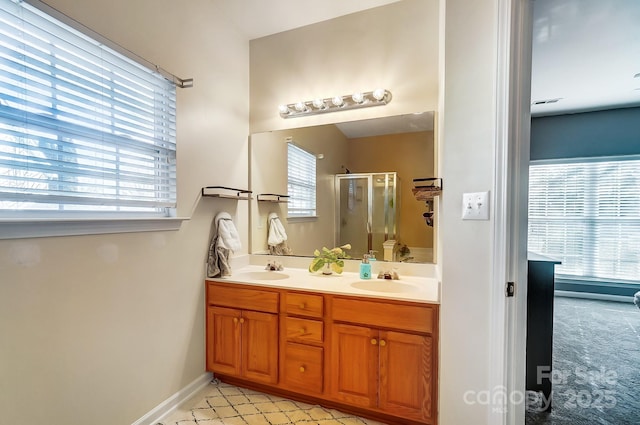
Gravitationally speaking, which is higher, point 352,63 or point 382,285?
point 352,63

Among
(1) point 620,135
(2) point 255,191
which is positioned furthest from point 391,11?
(1) point 620,135

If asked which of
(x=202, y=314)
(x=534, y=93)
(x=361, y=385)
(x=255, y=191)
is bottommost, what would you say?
(x=361, y=385)

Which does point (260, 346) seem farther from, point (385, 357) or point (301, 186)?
point (301, 186)

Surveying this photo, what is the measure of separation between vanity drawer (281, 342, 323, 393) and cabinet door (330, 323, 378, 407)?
10 centimetres

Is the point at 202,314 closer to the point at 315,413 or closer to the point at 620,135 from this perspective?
the point at 315,413

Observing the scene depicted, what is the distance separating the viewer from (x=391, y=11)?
2.16 metres

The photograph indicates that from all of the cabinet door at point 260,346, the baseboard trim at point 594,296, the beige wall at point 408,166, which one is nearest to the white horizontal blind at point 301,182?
the beige wall at point 408,166

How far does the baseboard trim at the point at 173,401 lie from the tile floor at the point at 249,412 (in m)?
0.03

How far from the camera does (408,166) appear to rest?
2.14m

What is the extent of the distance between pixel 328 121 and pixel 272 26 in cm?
95

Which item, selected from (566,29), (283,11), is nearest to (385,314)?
(283,11)

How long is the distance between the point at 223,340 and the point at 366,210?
144cm

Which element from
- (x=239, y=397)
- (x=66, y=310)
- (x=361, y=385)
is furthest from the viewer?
(x=239, y=397)

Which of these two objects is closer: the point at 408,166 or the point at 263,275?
the point at 408,166
